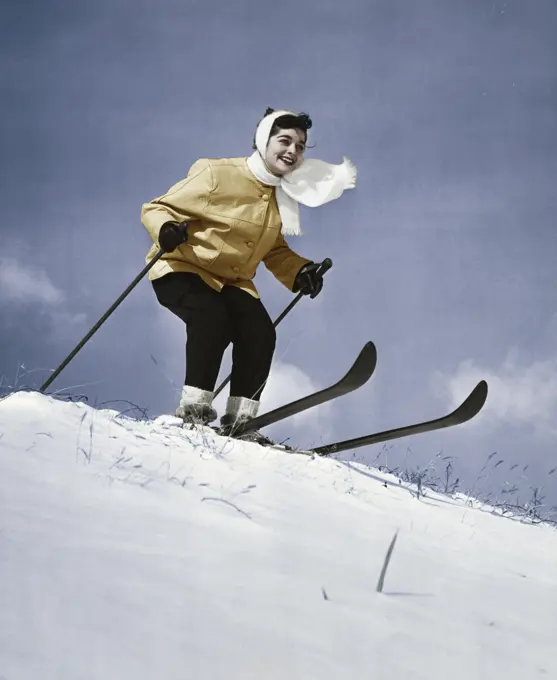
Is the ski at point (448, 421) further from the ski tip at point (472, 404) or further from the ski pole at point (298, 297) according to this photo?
the ski pole at point (298, 297)

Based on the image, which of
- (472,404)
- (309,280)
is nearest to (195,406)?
(309,280)

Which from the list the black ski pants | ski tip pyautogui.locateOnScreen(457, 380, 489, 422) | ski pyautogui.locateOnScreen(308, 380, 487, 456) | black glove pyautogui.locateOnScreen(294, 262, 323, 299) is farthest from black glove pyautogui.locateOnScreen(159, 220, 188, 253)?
ski tip pyautogui.locateOnScreen(457, 380, 489, 422)

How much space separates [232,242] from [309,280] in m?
0.66

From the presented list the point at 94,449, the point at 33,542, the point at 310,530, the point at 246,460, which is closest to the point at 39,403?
the point at 94,449

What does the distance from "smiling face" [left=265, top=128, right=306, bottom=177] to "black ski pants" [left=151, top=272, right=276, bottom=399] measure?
2.50 ft

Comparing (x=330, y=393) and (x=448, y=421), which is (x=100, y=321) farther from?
(x=448, y=421)

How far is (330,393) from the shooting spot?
349cm

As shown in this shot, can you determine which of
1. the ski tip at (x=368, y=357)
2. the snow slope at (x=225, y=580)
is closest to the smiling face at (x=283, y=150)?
the ski tip at (x=368, y=357)

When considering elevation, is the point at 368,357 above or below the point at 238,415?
above

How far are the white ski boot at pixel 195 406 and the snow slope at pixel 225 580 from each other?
1212 mm

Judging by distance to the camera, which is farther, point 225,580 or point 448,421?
point 448,421

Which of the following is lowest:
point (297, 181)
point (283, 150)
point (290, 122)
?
point (297, 181)

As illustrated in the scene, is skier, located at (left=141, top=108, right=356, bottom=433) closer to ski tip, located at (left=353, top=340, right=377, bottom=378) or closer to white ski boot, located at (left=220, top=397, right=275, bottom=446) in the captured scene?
white ski boot, located at (left=220, top=397, right=275, bottom=446)

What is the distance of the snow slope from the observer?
920mm
